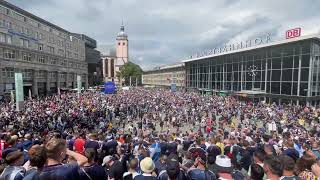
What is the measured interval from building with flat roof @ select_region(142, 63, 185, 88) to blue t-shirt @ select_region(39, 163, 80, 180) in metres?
84.1

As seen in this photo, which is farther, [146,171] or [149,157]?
[149,157]

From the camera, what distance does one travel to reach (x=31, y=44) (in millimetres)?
61406

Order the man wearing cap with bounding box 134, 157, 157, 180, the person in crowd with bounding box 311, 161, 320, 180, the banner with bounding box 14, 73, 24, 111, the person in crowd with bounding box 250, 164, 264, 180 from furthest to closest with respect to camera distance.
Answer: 1. the banner with bounding box 14, 73, 24, 111
2. the man wearing cap with bounding box 134, 157, 157, 180
3. the person in crowd with bounding box 250, 164, 264, 180
4. the person in crowd with bounding box 311, 161, 320, 180

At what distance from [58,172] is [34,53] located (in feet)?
211

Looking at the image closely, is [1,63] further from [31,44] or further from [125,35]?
[125,35]

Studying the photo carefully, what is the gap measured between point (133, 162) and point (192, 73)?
7462 centimetres

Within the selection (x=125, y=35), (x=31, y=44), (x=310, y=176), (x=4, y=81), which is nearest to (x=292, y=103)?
(x=310, y=176)

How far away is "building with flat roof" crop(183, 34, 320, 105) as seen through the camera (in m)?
38.5

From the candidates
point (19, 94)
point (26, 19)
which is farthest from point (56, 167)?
point (26, 19)

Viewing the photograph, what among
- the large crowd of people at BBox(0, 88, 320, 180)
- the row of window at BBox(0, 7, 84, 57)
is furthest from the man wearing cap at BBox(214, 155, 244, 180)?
the row of window at BBox(0, 7, 84, 57)

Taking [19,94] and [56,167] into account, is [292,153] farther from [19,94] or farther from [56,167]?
[19,94]

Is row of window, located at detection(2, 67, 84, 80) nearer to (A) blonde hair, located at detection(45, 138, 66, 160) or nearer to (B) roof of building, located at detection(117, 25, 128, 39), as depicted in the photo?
(A) blonde hair, located at detection(45, 138, 66, 160)

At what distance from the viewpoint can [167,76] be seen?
112188 millimetres

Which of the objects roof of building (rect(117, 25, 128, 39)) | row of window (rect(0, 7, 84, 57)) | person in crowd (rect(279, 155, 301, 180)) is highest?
roof of building (rect(117, 25, 128, 39))
